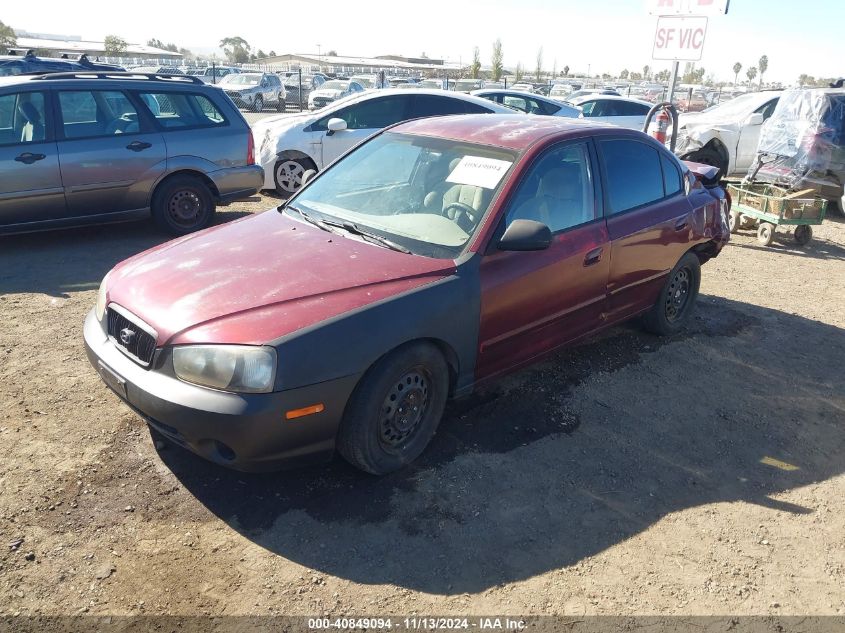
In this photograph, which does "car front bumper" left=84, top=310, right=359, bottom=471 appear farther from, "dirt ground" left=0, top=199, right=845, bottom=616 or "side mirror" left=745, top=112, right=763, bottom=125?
"side mirror" left=745, top=112, right=763, bottom=125

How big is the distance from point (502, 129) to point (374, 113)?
18.4 ft

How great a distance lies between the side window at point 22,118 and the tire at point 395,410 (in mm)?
5336

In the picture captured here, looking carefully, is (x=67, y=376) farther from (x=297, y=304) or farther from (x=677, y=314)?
(x=677, y=314)

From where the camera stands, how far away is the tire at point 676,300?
5.17 meters

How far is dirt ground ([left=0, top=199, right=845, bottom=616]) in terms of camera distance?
2.66 meters

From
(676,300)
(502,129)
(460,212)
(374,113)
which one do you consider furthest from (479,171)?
(374,113)

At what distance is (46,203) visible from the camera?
257 inches

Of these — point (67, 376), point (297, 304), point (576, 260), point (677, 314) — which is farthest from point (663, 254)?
point (67, 376)

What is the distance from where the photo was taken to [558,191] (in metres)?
4.03

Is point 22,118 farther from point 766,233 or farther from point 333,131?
point 766,233

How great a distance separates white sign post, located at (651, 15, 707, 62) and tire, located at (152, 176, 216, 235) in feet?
21.6

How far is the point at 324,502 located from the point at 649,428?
205 cm

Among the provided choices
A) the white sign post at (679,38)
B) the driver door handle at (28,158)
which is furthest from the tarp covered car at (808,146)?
the driver door handle at (28,158)

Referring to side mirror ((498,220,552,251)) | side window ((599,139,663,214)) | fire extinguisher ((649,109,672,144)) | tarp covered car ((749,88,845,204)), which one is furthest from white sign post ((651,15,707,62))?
side mirror ((498,220,552,251))
